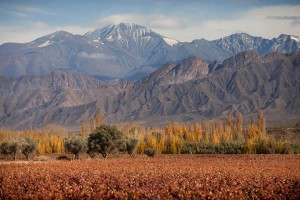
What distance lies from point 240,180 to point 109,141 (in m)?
56.3

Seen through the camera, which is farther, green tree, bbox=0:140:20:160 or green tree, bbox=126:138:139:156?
green tree, bbox=126:138:139:156

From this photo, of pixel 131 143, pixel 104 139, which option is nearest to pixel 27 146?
pixel 104 139

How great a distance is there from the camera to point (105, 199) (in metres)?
29.3

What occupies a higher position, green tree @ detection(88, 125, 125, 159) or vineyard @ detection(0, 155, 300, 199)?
green tree @ detection(88, 125, 125, 159)

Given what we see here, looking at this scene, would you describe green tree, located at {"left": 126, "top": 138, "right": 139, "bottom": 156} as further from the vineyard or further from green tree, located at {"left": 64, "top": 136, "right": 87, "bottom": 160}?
the vineyard

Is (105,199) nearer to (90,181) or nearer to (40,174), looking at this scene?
(90,181)

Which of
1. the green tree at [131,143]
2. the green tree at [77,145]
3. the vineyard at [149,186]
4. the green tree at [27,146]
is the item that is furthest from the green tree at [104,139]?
the vineyard at [149,186]

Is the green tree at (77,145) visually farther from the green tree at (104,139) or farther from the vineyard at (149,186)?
the vineyard at (149,186)

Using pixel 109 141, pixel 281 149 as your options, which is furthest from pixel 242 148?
pixel 109 141

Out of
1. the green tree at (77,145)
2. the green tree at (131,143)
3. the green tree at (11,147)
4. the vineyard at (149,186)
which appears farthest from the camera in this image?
the green tree at (131,143)

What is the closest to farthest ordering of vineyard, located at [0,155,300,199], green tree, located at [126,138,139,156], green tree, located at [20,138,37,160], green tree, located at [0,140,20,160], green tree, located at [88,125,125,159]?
1. vineyard, located at [0,155,300,199]
2. green tree, located at [88,125,125,159]
3. green tree, located at [0,140,20,160]
4. green tree, located at [20,138,37,160]
5. green tree, located at [126,138,139,156]

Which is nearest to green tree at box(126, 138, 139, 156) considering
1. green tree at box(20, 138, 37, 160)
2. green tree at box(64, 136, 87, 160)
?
green tree at box(64, 136, 87, 160)

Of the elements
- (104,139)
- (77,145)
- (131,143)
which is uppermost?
(104,139)

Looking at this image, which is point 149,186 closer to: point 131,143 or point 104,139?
point 104,139
